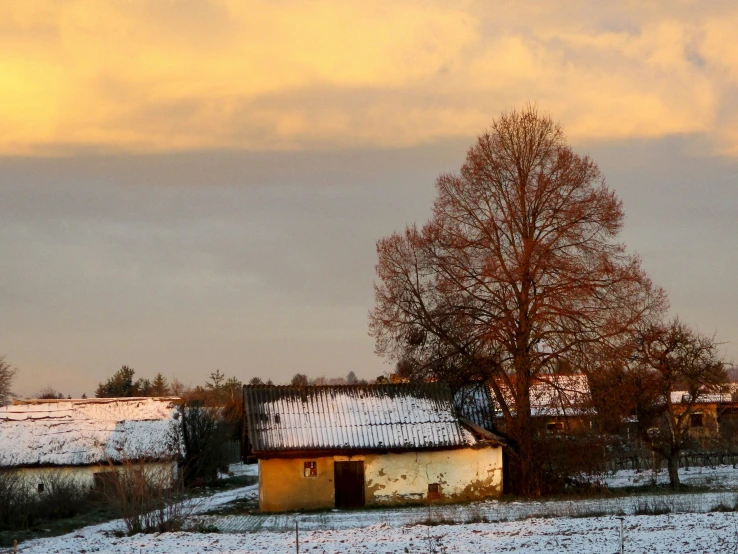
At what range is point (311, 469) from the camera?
31.1m

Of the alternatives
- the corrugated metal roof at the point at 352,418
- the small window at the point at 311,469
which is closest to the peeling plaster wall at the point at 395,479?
the small window at the point at 311,469

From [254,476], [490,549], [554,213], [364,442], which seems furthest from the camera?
[254,476]

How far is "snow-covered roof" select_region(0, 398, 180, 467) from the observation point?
39875 mm

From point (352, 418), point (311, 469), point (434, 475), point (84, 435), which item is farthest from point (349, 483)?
point (84, 435)

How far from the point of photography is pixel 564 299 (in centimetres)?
3272

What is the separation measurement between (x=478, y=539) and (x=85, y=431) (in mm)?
26795

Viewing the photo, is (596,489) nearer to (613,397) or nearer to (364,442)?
(613,397)

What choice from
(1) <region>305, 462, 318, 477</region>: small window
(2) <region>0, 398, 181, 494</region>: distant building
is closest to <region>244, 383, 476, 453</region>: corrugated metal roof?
(1) <region>305, 462, 318, 477</region>: small window

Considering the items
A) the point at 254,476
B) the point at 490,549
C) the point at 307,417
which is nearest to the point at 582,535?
the point at 490,549

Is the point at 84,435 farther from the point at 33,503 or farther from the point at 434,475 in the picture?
the point at 434,475

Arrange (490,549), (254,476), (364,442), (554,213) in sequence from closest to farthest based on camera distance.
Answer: (490,549) < (364,442) < (554,213) < (254,476)

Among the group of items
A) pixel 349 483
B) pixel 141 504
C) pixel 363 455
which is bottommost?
pixel 349 483

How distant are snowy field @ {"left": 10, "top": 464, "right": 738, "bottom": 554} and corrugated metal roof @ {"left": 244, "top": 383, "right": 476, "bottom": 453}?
279 cm

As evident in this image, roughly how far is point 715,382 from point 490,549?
20259 mm
